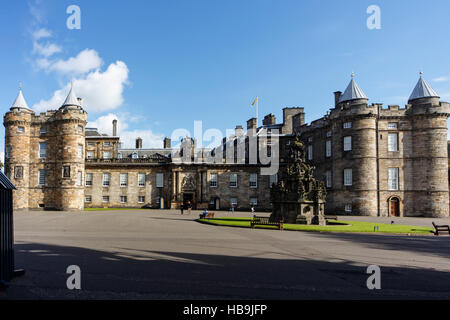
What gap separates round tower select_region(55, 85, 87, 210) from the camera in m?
40.1

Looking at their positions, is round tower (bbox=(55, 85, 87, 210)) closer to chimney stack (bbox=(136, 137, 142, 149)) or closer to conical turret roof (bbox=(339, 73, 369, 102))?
chimney stack (bbox=(136, 137, 142, 149))

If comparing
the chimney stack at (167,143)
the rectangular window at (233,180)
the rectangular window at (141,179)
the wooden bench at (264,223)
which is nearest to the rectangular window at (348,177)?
the rectangular window at (233,180)

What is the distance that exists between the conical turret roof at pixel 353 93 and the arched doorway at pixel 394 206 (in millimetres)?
13202

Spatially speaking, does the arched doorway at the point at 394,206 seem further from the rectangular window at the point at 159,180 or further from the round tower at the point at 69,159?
the round tower at the point at 69,159

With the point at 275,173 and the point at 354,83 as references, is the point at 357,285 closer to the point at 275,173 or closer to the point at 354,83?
the point at 354,83

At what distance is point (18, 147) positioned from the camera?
4106cm

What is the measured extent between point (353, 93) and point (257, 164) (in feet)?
56.2

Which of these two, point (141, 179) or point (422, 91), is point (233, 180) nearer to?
point (141, 179)

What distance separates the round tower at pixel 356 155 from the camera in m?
36.9

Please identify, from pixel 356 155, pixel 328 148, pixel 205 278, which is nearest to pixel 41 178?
pixel 328 148
